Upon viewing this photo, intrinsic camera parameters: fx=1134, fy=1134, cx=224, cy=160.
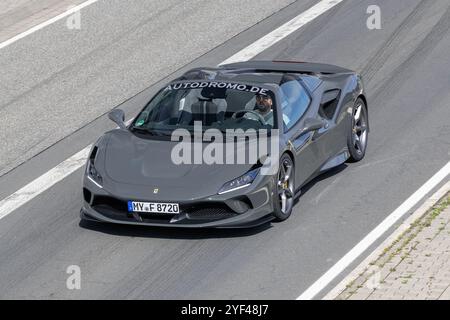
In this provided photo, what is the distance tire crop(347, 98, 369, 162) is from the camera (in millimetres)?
14250

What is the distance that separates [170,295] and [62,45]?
10.4 meters

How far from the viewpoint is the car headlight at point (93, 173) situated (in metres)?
12.1

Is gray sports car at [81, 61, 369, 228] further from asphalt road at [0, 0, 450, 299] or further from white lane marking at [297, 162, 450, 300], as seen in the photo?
white lane marking at [297, 162, 450, 300]

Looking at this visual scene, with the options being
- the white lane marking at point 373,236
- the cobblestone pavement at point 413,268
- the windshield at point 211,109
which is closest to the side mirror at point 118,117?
the windshield at point 211,109

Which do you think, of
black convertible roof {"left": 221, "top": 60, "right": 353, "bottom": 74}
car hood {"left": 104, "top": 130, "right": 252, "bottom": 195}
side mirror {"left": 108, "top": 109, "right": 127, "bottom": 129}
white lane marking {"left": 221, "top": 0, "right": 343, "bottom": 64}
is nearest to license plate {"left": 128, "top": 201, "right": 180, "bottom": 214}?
car hood {"left": 104, "top": 130, "right": 252, "bottom": 195}

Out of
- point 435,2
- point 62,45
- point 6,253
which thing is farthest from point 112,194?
point 435,2

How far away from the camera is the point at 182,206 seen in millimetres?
11625

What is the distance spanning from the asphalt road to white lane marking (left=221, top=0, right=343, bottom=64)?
18cm

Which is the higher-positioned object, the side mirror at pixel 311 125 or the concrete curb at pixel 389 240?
the side mirror at pixel 311 125

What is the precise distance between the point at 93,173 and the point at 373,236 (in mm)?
3070

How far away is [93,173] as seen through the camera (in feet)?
40.2

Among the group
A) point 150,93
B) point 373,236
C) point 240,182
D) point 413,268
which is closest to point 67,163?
point 150,93

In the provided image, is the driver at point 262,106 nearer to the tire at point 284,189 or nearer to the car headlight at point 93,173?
the tire at point 284,189

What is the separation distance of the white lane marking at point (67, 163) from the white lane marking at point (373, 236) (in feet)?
13.8
